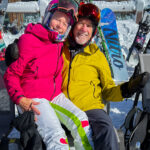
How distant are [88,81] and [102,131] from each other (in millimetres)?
621

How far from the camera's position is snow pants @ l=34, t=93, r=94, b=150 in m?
1.66

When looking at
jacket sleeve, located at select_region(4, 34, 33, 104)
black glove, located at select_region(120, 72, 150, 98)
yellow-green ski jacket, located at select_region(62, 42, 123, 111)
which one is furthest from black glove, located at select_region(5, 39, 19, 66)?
black glove, located at select_region(120, 72, 150, 98)

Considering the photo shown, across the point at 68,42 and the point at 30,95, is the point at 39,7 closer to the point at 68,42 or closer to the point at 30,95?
the point at 68,42

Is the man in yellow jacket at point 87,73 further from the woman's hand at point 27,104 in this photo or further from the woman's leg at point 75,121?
the woman's hand at point 27,104

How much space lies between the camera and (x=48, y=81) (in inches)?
79.4

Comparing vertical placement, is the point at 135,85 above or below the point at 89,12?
below

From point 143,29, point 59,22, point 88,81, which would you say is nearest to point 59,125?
point 88,81

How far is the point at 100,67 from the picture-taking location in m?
2.30

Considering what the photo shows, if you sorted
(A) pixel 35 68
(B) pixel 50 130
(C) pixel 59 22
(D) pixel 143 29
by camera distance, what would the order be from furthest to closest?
1. (D) pixel 143 29
2. (C) pixel 59 22
3. (A) pixel 35 68
4. (B) pixel 50 130

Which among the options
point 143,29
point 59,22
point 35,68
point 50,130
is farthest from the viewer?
point 143,29

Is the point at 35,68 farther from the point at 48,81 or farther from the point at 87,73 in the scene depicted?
the point at 87,73

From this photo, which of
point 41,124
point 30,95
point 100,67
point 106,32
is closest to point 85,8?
point 100,67

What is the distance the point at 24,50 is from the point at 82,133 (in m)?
0.89

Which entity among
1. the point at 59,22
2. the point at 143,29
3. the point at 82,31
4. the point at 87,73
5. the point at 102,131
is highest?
the point at 59,22
